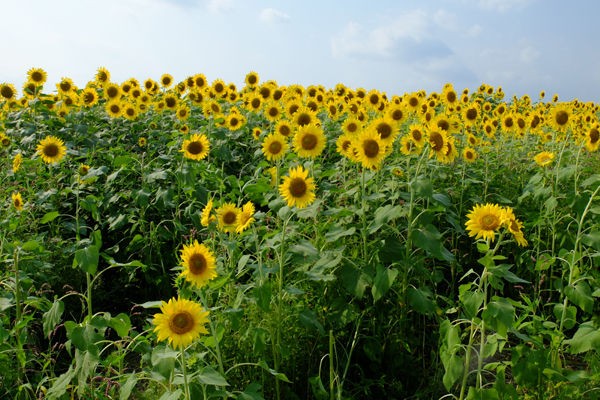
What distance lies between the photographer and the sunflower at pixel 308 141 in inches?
143

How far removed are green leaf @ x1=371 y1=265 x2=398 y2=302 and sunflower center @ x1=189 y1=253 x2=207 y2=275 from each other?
91cm

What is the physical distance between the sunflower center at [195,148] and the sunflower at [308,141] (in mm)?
1166

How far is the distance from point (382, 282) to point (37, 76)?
685 centimetres

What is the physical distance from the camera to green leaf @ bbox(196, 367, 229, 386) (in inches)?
83.9

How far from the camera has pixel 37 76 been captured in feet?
25.8

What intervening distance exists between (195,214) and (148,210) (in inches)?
47.1

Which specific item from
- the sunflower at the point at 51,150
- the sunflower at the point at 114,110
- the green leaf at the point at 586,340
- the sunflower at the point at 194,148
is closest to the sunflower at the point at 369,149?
the green leaf at the point at 586,340

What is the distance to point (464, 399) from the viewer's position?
2564mm

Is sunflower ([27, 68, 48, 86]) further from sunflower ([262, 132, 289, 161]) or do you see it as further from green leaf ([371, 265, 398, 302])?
green leaf ([371, 265, 398, 302])

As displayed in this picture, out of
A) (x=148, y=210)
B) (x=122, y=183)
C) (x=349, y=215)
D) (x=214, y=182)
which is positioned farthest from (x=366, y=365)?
(x=122, y=183)

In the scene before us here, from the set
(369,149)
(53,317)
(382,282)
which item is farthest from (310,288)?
(53,317)

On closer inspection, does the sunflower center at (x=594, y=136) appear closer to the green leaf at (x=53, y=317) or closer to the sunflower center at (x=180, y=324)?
the sunflower center at (x=180, y=324)

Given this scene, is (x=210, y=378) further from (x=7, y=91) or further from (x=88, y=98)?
(x=7, y=91)

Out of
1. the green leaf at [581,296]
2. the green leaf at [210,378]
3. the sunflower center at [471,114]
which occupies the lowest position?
the green leaf at [210,378]
